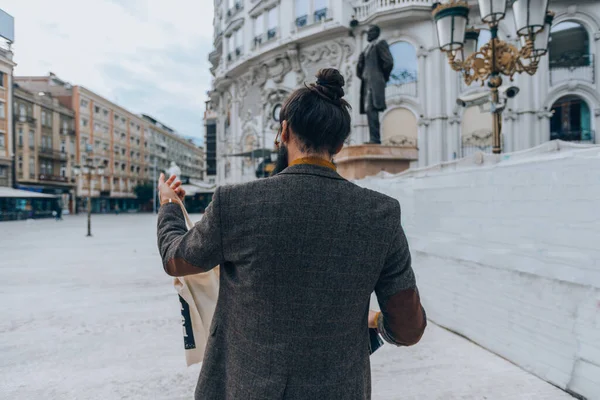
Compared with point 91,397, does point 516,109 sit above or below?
above

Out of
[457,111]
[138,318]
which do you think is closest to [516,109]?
[457,111]

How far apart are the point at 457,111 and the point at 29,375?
17608mm

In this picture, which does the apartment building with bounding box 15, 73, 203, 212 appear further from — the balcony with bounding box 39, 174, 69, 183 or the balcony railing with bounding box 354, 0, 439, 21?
the balcony railing with bounding box 354, 0, 439, 21

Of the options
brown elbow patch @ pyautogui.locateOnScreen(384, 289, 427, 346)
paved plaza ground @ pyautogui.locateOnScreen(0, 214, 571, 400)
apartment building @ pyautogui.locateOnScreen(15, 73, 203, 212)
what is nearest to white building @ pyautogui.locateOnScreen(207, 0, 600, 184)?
paved plaza ground @ pyautogui.locateOnScreen(0, 214, 571, 400)

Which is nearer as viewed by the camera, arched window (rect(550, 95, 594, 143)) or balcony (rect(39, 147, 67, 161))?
arched window (rect(550, 95, 594, 143))

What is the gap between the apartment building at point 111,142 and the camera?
44.1m

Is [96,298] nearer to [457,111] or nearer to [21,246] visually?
[21,246]

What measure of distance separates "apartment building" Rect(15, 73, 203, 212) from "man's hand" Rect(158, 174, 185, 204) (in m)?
39.7

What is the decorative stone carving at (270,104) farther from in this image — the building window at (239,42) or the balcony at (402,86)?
the balcony at (402,86)

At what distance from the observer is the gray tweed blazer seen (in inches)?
40.0

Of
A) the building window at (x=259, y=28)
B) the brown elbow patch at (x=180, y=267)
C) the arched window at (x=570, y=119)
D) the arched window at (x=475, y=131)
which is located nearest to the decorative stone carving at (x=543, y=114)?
the arched window at (x=570, y=119)

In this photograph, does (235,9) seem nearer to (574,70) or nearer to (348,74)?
(348,74)

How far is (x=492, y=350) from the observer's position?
3.10 metres

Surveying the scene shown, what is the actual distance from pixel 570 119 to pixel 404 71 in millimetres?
7439
